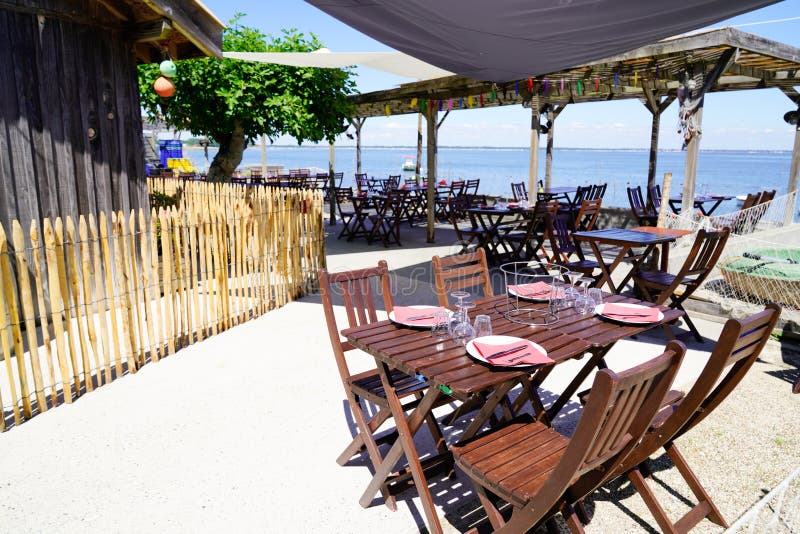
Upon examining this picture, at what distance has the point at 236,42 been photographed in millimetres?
8438

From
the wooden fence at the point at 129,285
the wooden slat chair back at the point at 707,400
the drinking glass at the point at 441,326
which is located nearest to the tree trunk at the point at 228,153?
the wooden fence at the point at 129,285

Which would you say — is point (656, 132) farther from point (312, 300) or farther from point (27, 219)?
point (27, 219)

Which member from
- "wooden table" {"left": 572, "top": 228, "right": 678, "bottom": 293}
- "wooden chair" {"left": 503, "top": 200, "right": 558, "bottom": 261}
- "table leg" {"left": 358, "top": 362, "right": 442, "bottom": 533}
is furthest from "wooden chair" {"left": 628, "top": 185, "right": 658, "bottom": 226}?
"table leg" {"left": 358, "top": 362, "right": 442, "bottom": 533}

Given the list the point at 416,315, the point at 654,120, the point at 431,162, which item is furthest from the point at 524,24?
the point at 654,120

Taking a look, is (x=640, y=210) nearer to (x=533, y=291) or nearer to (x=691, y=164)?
(x=691, y=164)

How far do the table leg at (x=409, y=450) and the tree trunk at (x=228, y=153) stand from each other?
7112 mm

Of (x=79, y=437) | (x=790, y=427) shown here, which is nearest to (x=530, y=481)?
(x=790, y=427)

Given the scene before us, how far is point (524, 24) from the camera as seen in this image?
335 centimetres

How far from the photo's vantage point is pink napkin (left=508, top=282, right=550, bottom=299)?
9.73 ft

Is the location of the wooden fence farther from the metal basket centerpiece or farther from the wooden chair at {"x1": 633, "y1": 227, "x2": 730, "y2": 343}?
the wooden chair at {"x1": 633, "y1": 227, "x2": 730, "y2": 343}

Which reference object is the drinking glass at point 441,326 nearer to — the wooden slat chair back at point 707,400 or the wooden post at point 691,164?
the wooden slat chair back at point 707,400

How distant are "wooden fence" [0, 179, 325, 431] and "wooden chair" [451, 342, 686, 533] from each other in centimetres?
255

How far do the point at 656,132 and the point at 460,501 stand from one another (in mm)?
11004

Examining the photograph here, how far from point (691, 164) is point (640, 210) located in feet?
11.5
